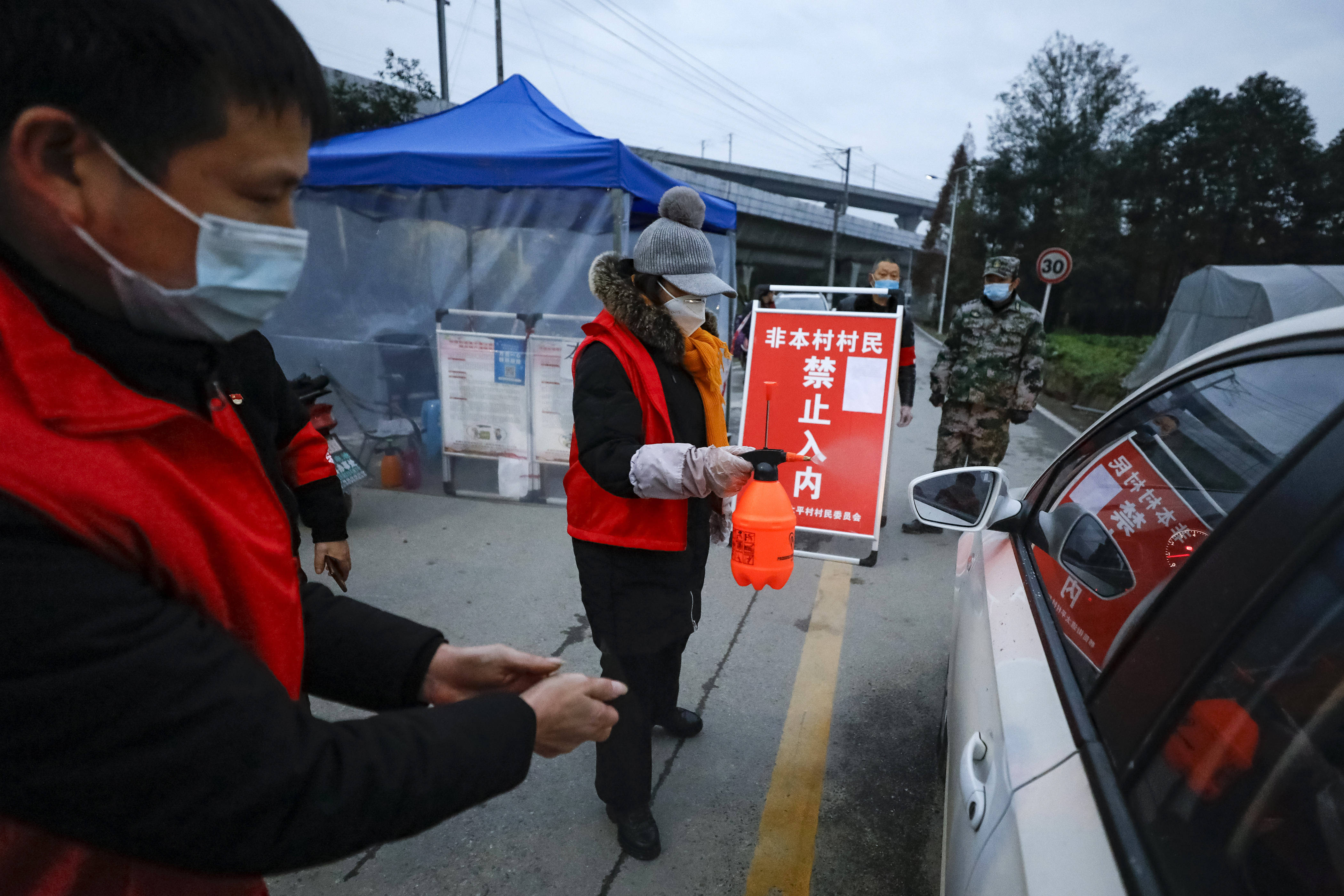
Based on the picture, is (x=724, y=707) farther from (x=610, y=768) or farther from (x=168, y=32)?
(x=168, y=32)

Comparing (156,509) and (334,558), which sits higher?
(156,509)

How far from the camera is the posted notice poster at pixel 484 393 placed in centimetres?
560

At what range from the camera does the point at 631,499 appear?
1999mm

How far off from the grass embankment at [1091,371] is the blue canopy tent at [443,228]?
288 inches

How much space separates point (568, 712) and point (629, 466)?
1.00 m

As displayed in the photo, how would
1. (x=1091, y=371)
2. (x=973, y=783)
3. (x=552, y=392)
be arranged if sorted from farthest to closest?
(x=1091, y=371)
(x=552, y=392)
(x=973, y=783)

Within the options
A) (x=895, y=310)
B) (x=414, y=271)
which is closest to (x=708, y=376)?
(x=895, y=310)

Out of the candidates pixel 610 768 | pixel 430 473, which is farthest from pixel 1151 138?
pixel 610 768

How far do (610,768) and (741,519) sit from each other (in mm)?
883

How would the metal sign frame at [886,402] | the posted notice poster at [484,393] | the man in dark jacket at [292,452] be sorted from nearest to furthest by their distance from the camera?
the man in dark jacket at [292,452] < the metal sign frame at [886,402] < the posted notice poster at [484,393]

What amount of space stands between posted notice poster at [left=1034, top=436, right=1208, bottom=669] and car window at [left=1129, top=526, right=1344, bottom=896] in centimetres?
25

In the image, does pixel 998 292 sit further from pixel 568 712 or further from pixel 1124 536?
pixel 568 712

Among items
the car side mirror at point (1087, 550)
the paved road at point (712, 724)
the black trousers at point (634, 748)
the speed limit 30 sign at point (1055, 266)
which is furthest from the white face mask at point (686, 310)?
the speed limit 30 sign at point (1055, 266)

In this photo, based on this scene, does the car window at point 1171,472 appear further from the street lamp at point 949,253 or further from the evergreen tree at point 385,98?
the street lamp at point 949,253
